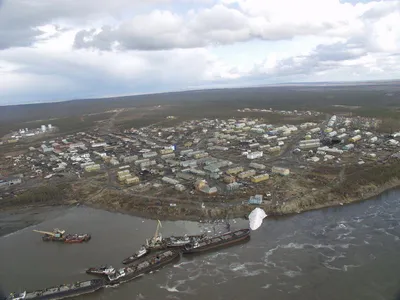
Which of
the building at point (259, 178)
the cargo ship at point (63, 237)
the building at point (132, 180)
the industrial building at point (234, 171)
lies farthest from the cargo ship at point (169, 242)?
the industrial building at point (234, 171)

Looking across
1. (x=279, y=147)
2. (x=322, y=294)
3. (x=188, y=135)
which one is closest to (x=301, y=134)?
(x=279, y=147)

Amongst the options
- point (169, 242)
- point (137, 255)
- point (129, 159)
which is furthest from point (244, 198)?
point (129, 159)

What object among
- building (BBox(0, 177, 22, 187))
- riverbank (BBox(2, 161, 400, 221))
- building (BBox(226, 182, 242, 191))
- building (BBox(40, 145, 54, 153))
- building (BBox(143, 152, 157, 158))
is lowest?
riverbank (BBox(2, 161, 400, 221))

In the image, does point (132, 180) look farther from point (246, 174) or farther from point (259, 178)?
point (259, 178)

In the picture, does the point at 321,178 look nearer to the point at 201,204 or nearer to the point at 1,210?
the point at 201,204

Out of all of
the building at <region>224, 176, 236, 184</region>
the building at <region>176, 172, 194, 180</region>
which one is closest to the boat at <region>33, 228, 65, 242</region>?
the building at <region>176, 172, 194, 180</region>

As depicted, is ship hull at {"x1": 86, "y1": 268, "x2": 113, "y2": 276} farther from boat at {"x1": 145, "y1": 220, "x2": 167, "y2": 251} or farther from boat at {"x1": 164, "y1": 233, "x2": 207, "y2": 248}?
boat at {"x1": 164, "y1": 233, "x2": 207, "y2": 248}

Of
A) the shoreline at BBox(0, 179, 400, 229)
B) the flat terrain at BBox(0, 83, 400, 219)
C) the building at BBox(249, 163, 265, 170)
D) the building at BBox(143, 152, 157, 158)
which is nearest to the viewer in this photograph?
the shoreline at BBox(0, 179, 400, 229)
